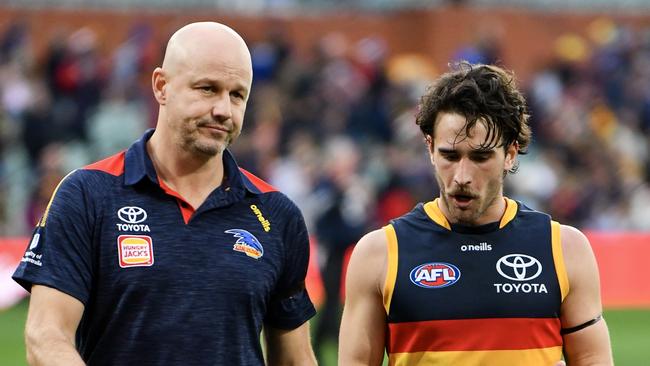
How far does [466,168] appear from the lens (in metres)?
5.11

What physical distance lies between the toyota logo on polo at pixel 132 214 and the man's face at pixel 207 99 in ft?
0.96

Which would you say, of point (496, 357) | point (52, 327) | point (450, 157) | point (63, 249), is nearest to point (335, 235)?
point (450, 157)

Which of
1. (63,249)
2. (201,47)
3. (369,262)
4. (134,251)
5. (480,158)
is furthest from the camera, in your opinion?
(369,262)

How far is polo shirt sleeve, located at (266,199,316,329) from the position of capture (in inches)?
204

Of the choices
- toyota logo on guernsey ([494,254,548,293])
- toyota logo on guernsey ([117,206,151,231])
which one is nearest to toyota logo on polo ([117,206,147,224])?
toyota logo on guernsey ([117,206,151,231])

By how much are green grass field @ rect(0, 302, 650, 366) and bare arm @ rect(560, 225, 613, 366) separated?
8.29 m

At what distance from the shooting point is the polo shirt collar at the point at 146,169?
4965 mm

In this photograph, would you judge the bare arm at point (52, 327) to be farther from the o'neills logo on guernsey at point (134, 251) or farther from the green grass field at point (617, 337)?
the green grass field at point (617, 337)

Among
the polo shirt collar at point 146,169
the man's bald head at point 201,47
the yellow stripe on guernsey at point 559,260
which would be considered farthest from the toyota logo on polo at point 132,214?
the yellow stripe on guernsey at point 559,260

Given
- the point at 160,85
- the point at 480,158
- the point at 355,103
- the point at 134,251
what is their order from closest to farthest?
1. the point at 134,251
2. the point at 160,85
3. the point at 480,158
4. the point at 355,103

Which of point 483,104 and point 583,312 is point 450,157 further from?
point 583,312

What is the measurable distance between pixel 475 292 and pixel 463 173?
0.47m

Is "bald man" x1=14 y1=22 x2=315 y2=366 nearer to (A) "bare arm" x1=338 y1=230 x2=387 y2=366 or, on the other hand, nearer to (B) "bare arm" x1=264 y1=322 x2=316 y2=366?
(B) "bare arm" x1=264 y1=322 x2=316 y2=366

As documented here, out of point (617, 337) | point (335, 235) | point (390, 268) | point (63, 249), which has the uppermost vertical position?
point (335, 235)
